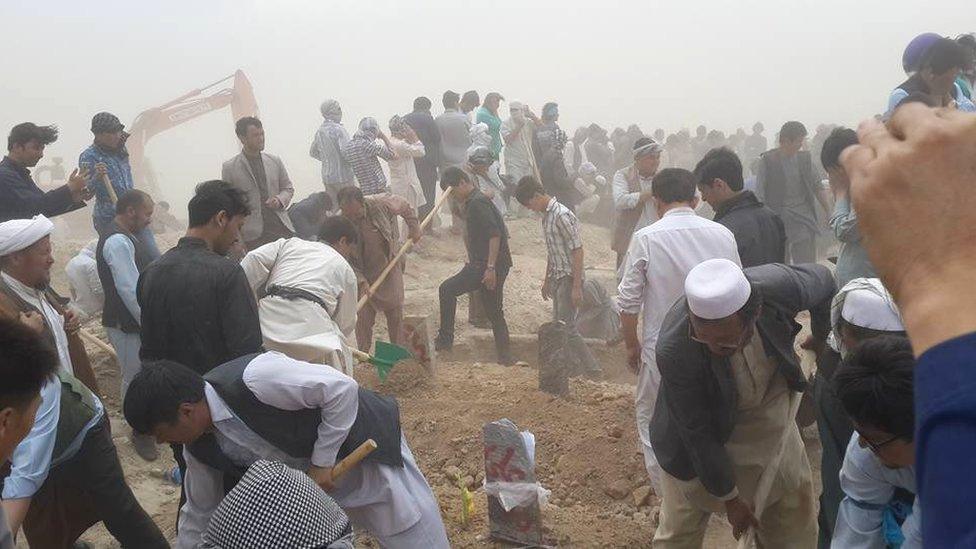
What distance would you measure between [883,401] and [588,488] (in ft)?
10.1

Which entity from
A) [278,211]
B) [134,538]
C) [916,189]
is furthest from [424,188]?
[916,189]

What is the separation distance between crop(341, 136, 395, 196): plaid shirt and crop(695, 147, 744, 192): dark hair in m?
5.08

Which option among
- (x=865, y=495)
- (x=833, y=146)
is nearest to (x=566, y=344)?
(x=833, y=146)

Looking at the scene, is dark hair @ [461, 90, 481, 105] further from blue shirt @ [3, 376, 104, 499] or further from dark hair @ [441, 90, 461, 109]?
blue shirt @ [3, 376, 104, 499]

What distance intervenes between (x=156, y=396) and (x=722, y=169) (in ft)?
11.2

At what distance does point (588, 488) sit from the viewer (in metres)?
4.68

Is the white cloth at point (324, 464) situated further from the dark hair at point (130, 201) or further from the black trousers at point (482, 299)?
the black trousers at point (482, 299)

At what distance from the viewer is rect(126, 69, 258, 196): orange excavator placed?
Answer: 18.3 meters

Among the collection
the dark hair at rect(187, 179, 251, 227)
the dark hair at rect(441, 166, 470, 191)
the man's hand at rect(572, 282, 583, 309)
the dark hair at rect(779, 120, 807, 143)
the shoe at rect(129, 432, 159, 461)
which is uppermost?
the dark hair at rect(187, 179, 251, 227)

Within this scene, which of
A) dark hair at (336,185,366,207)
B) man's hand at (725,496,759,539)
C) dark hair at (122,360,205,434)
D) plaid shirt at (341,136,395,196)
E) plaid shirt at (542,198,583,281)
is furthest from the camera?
plaid shirt at (341,136,395,196)

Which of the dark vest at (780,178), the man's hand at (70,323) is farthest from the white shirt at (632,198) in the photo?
the man's hand at (70,323)

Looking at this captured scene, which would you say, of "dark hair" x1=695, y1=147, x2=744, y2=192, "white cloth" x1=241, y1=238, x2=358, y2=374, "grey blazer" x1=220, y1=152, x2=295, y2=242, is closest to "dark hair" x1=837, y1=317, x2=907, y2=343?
"dark hair" x1=695, y1=147, x2=744, y2=192

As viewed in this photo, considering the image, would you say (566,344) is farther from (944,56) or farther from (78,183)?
(78,183)

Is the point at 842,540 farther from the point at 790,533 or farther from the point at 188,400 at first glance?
the point at 188,400
